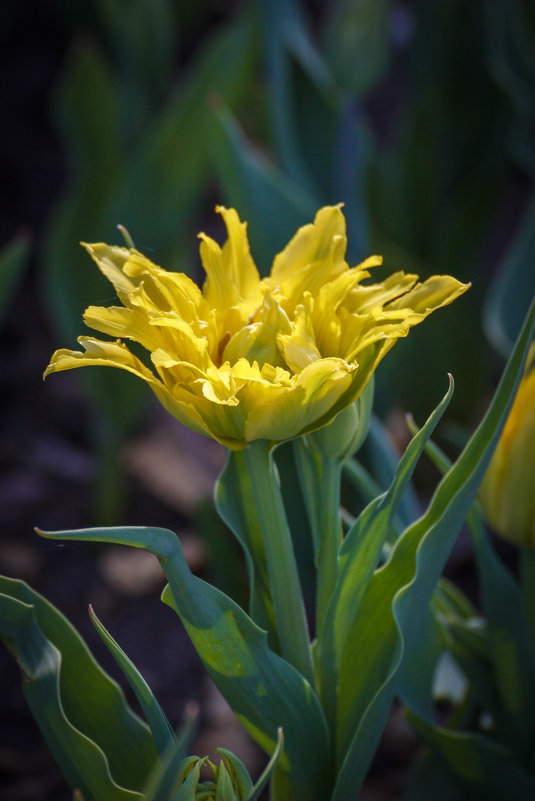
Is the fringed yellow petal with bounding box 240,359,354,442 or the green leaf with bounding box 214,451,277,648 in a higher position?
the fringed yellow petal with bounding box 240,359,354,442

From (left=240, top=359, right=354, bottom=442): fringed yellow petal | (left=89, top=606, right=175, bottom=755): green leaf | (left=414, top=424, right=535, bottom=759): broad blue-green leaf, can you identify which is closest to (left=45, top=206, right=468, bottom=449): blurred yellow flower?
(left=240, top=359, right=354, bottom=442): fringed yellow petal

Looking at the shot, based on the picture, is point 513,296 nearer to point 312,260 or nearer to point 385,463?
point 385,463

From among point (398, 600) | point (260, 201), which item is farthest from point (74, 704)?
point (260, 201)

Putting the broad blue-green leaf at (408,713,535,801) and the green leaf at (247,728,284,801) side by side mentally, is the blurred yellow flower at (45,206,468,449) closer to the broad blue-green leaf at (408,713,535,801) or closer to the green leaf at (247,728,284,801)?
the green leaf at (247,728,284,801)

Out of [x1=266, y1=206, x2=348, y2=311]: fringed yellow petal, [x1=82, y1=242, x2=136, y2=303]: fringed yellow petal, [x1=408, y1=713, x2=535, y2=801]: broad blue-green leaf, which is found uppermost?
[x1=82, y1=242, x2=136, y2=303]: fringed yellow petal

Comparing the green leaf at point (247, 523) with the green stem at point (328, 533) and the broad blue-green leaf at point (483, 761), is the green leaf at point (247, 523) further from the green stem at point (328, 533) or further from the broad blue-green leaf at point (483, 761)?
the broad blue-green leaf at point (483, 761)

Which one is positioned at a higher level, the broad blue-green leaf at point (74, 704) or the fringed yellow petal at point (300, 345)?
the fringed yellow petal at point (300, 345)

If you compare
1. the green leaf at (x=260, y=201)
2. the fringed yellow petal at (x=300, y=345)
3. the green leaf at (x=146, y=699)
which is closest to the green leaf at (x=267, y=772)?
the green leaf at (x=146, y=699)

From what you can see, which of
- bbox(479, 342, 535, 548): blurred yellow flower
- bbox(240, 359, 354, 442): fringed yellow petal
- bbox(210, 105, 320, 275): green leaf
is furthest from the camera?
bbox(210, 105, 320, 275): green leaf
